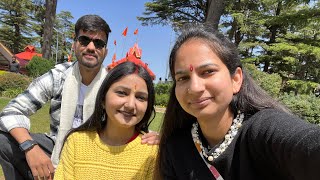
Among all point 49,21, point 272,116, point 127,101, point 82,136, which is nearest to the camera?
point 272,116

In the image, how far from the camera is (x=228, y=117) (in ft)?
5.57

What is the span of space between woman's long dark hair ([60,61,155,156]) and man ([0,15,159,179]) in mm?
415

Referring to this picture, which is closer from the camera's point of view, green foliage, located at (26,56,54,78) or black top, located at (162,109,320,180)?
black top, located at (162,109,320,180)

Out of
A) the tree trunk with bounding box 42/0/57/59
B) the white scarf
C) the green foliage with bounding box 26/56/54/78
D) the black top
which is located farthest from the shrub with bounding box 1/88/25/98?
the black top

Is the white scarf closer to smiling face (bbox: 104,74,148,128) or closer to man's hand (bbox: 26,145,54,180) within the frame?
man's hand (bbox: 26,145,54,180)

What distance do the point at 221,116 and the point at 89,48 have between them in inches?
64.0

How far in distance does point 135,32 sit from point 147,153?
116 centimetres

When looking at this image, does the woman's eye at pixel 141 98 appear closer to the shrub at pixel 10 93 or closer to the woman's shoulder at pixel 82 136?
the woman's shoulder at pixel 82 136

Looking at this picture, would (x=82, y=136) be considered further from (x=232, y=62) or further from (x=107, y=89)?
(x=232, y=62)

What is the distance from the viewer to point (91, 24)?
2951 mm

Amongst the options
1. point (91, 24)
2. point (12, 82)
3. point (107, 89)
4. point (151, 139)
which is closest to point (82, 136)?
point (107, 89)

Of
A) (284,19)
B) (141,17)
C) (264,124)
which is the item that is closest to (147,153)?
(264,124)

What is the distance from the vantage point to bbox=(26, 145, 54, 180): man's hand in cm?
248

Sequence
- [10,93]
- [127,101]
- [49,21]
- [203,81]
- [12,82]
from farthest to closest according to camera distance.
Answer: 1. [49,21]
2. [12,82]
3. [10,93]
4. [127,101]
5. [203,81]
